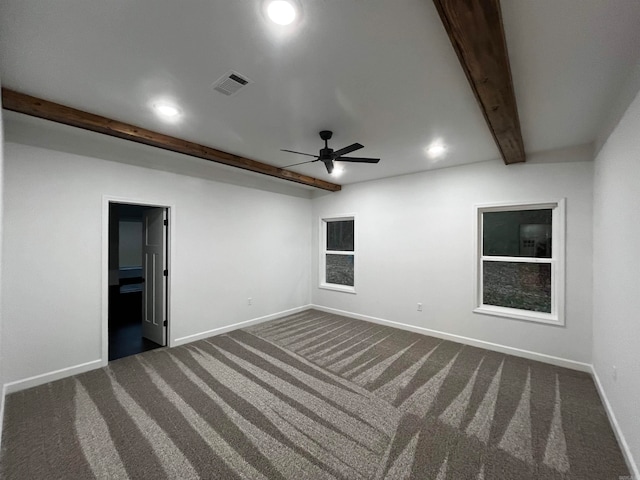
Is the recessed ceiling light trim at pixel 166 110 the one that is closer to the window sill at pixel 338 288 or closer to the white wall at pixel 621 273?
the white wall at pixel 621 273

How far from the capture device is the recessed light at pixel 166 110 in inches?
90.4

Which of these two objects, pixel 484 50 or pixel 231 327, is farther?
pixel 231 327

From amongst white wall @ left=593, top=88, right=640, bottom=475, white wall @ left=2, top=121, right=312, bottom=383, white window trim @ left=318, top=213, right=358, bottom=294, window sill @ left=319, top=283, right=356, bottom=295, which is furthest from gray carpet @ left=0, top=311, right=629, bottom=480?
white window trim @ left=318, top=213, right=358, bottom=294

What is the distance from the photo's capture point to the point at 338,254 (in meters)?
5.59

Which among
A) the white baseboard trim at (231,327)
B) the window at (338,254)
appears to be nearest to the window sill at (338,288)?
the window at (338,254)

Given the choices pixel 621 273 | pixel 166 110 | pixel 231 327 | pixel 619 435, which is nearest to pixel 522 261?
pixel 621 273

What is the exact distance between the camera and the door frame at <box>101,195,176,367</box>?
3086mm

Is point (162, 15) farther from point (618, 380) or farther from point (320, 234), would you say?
point (320, 234)

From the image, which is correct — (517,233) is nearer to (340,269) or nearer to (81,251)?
(340,269)

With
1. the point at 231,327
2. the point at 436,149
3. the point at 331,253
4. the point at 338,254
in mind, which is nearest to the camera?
the point at 436,149

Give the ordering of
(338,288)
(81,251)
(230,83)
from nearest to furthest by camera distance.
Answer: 1. (230,83)
2. (81,251)
3. (338,288)

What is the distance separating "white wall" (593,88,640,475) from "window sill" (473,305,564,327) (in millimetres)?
473

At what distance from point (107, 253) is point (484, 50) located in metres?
4.06

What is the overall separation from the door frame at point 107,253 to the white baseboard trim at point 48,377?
0.12m
